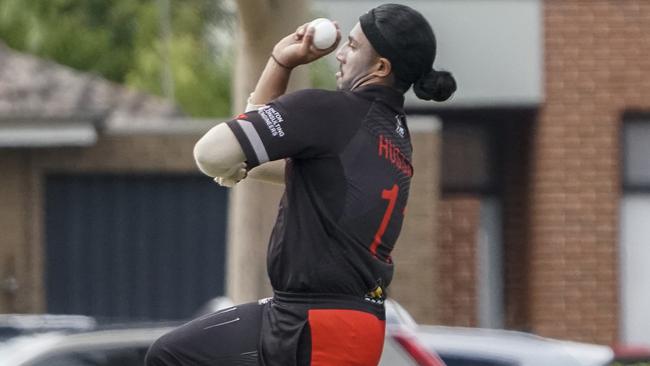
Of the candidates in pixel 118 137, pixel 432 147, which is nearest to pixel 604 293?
pixel 432 147

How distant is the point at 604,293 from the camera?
13672 mm

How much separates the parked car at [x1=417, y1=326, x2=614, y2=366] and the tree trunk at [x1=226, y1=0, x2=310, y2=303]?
1.56 metres

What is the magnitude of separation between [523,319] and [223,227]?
2657 mm

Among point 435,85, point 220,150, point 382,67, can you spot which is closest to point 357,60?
point 382,67

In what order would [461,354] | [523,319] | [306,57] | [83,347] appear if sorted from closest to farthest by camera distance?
[306,57], [83,347], [461,354], [523,319]

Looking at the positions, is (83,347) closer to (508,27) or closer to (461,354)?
(461,354)

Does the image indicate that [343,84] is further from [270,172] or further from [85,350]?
[85,350]

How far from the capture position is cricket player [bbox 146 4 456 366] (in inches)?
145

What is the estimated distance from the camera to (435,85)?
12.9 ft

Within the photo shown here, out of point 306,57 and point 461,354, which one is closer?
point 306,57

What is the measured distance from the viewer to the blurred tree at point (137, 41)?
17.3 meters

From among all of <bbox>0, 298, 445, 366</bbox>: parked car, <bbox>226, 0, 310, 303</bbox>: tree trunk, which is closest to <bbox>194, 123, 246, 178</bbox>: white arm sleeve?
<bbox>0, 298, 445, 366</bbox>: parked car

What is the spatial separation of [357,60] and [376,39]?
0.25ft

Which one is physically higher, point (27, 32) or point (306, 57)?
point (27, 32)
